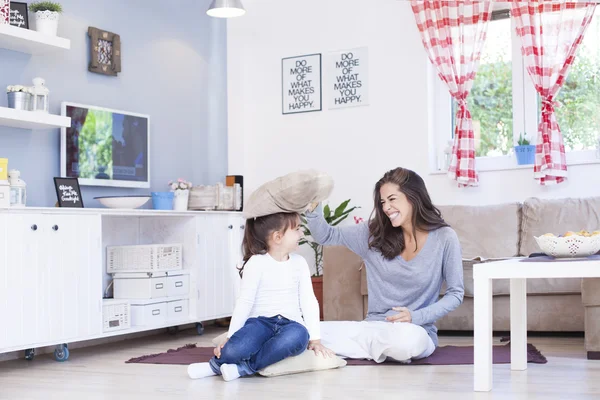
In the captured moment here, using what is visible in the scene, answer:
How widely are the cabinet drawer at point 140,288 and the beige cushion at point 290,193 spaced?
1.48 metres

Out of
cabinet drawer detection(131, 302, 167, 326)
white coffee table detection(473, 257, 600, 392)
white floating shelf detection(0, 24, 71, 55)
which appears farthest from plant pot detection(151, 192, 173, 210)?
white coffee table detection(473, 257, 600, 392)

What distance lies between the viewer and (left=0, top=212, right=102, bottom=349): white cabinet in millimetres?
3512

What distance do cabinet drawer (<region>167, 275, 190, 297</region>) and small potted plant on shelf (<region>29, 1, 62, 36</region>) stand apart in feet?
5.00

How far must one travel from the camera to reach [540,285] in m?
4.14

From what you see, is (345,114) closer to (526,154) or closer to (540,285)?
(526,154)

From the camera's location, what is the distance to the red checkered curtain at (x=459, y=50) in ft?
16.6

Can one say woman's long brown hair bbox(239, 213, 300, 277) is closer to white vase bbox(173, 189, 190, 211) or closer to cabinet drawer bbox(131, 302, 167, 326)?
cabinet drawer bbox(131, 302, 167, 326)

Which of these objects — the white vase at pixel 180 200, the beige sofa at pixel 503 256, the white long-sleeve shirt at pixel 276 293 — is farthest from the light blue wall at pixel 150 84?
the white long-sleeve shirt at pixel 276 293

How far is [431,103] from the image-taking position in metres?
5.38

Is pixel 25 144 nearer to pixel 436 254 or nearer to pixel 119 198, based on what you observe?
pixel 119 198

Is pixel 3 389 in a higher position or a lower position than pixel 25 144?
lower

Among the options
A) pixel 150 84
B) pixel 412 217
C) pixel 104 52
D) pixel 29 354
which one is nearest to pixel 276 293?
pixel 412 217

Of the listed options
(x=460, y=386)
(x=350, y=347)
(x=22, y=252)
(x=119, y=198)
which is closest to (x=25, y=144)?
(x=119, y=198)

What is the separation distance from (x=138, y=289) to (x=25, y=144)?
1.00m
